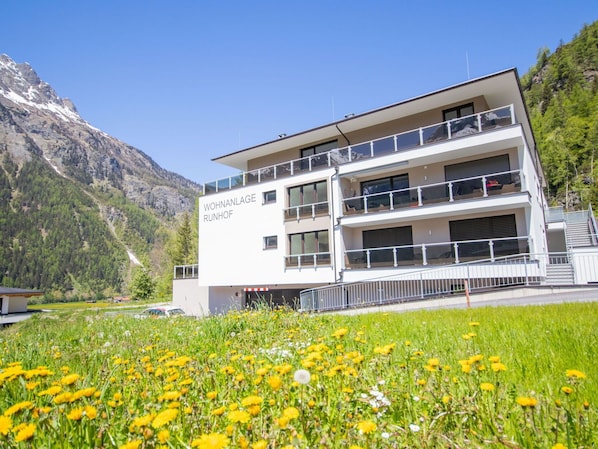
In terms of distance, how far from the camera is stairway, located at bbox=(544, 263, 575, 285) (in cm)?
1459

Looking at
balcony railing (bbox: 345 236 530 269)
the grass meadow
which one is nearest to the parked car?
the grass meadow

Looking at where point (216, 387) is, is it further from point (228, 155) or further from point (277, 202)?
point (228, 155)

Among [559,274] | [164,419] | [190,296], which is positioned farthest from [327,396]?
[190,296]

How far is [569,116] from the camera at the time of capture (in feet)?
225

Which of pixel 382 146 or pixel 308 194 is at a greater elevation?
pixel 382 146

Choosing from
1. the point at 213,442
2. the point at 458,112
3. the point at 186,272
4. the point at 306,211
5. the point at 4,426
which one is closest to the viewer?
the point at 213,442

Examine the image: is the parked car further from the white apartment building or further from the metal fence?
the metal fence

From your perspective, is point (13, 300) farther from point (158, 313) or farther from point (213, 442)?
point (213, 442)

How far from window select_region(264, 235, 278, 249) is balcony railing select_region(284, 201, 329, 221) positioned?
1527 millimetres

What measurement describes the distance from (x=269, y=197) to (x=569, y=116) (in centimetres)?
7243

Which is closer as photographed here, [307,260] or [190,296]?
[307,260]

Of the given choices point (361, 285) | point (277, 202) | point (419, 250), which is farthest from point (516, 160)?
point (277, 202)

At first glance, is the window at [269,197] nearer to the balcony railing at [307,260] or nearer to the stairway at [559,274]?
the balcony railing at [307,260]

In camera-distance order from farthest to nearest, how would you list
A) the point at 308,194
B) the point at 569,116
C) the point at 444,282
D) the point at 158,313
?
the point at 569,116 < the point at 308,194 < the point at 158,313 < the point at 444,282
